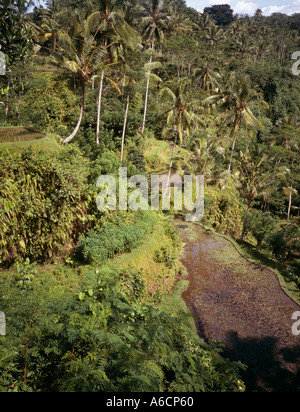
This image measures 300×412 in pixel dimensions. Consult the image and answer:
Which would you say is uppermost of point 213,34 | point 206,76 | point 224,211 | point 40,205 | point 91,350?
point 213,34

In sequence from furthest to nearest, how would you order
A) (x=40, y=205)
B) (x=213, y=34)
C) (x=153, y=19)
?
(x=213, y=34) → (x=153, y=19) → (x=40, y=205)

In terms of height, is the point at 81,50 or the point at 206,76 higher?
the point at 206,76

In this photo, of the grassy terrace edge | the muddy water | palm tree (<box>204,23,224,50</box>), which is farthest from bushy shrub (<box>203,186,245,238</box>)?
palm tree (<box>204,23,224,50</box>)

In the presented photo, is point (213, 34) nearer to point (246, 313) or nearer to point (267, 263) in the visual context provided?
point (267, 263)

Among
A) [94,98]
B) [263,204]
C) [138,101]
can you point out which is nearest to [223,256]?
[263,204]

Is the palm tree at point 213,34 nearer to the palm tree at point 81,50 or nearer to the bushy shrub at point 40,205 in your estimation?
the palm tree at point 81,50

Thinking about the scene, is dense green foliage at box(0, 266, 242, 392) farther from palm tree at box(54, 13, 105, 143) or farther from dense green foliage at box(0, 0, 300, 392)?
palm tree at box(54, 13, 105, 143)

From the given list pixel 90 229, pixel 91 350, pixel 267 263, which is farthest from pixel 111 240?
pixel 267 263
